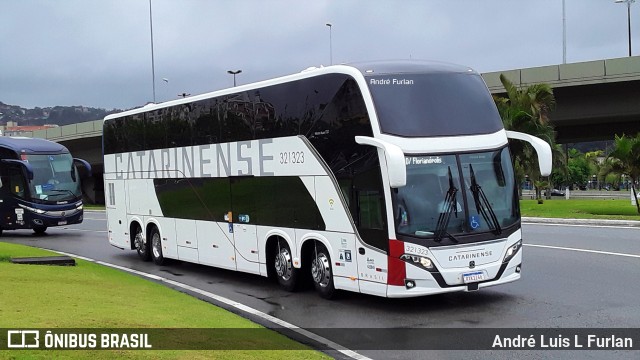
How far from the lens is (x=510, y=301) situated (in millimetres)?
11516

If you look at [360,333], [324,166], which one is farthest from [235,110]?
[360,333]

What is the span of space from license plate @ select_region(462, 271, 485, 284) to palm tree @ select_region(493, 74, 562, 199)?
2537cm

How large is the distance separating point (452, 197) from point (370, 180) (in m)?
1.22

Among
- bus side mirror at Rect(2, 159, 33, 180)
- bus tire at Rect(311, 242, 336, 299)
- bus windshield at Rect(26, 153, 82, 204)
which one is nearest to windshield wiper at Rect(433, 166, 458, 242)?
bus tire at Rect(311, 242, 336, 299)

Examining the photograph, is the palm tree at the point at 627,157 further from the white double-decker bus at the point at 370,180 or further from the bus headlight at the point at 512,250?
the bus headlight at the point at 512,250

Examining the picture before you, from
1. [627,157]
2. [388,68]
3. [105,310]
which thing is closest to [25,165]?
[105,310]

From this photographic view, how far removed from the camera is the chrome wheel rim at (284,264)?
1331 cm

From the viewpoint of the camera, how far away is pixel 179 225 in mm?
17219

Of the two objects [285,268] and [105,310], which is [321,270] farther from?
[105,310]

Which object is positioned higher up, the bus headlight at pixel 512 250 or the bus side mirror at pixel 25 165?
the bus side mirror at pixel 25 165

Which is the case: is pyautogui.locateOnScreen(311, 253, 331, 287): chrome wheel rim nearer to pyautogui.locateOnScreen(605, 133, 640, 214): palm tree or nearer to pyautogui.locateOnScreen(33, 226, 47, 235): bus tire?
pyautogui.locateOnScreen(33, 226, 47, 235): bus tire

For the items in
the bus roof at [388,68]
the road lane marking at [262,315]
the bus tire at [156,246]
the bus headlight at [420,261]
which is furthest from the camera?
the bus tire at [156,246]

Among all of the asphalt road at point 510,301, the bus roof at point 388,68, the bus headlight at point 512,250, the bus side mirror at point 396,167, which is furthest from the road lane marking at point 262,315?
the bus roof at point 388,68

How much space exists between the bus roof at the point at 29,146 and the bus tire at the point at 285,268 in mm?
17687
